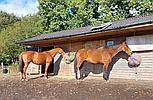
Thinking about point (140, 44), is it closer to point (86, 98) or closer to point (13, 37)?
point (86, 98)

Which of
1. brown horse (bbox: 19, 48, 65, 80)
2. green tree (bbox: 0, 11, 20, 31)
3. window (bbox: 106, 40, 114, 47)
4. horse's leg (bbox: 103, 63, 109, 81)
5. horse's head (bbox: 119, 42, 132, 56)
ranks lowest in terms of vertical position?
horse's leg (bbox: 103, 63, 109, 81)

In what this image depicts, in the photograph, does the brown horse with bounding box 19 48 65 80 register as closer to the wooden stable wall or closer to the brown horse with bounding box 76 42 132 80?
the wooden stable wall

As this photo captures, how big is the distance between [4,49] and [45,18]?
5037 mm

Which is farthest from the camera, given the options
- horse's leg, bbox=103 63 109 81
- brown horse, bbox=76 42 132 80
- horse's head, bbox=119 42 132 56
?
horse's leg, bbox=103 63 109 81

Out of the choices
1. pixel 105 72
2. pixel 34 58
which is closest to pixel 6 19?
pixel 34 58

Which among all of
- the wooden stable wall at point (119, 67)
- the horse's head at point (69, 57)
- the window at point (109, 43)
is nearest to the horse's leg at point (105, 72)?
the wooden stable wall at point (119, 67)

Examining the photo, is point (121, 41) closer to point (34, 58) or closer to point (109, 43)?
point (109, 43)

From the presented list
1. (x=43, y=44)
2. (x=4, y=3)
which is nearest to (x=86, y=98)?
(x=43, y=44)

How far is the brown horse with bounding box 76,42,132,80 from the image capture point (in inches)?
487

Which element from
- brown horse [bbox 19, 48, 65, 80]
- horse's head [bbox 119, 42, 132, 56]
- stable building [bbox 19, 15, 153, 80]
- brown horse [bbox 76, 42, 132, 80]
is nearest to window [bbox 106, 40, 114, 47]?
stable building [bbox 19, 15, 153, 80]

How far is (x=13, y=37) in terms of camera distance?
2839 centimetres

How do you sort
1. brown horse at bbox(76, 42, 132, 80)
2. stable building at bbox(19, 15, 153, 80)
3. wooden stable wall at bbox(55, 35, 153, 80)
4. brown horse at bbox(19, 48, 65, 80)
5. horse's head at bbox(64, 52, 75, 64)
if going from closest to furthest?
stable building at bbox(19, 15, 153, 80) → wooden stable wall at bbox(55, 35, 153, 80) → brown horse at bbox(76, 42, 132, 80) → brown horse at bbox(19, 48, 65, 80) → horse's head at bbox(64, 52, 75, 64)

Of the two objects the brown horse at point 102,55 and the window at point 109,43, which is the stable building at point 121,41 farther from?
the brown horse at point 102,55

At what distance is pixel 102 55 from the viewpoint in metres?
12.7
